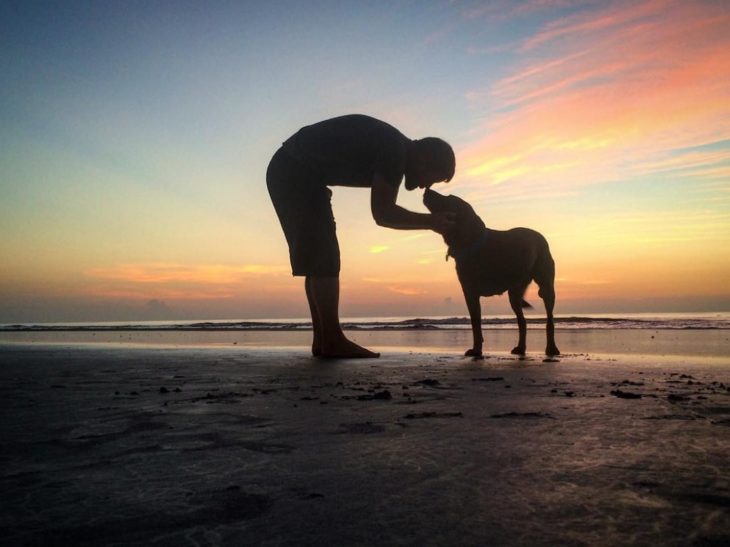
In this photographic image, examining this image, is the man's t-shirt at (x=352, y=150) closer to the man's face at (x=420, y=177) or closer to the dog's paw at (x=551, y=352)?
the man's face at (x=420, y=177)

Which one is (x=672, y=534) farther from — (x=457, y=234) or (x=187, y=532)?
(x=457, y=234)

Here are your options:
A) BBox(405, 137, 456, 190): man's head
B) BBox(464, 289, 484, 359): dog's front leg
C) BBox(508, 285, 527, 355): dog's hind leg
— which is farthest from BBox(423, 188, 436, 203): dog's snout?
BBox(508, 285, 527, 355): dog's hind leg

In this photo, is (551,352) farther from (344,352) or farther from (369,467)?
(369,467)

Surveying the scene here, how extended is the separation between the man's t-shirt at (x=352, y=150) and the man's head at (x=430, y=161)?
14cm

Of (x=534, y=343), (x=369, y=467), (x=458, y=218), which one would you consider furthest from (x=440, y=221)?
(x=534, y=343)

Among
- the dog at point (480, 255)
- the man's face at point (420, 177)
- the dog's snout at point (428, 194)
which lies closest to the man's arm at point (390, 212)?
Answer: the man's face at point (420, 177)

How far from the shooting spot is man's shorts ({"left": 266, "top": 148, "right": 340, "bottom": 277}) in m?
5.24

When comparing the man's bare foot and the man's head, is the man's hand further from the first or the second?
the man's bare foot

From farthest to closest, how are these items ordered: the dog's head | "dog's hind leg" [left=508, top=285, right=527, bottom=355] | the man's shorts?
"dog's hind leg" [left=508, top=285, right=527, bottom=355] → the dog's head → the man's shorts

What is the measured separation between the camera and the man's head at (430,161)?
Result: 16.8 ft

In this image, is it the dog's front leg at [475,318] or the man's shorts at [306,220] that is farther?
the dog's front leg at [475,318]

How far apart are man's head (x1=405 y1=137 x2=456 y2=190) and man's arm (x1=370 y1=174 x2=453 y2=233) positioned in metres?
0.42

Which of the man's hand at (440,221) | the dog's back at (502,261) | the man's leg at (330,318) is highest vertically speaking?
the man's hand at (440,221)

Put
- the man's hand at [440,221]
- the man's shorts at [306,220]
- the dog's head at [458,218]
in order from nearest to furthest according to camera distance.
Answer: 1. the man's hand at [440,221]
2. the man's shorts at [306,220]
3. the dog's head at [458,218]
